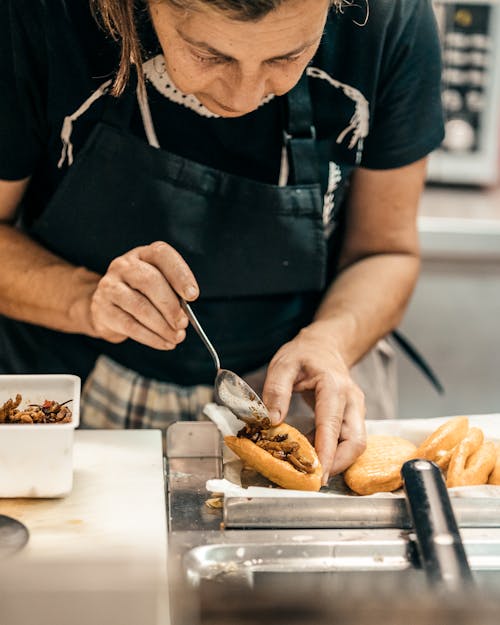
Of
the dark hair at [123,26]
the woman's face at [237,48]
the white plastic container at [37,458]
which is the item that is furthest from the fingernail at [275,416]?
the dark hair at [123,26]

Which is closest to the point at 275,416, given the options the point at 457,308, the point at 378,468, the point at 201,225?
the point at 378,468

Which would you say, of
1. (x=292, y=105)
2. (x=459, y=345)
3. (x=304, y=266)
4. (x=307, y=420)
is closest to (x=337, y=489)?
(x=307, y=420)

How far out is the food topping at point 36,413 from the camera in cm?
113

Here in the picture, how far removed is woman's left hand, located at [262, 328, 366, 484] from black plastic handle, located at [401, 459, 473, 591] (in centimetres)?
13

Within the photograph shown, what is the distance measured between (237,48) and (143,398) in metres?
0.73

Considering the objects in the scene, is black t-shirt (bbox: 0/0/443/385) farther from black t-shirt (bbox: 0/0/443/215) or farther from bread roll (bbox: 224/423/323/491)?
bread roll (bbox: 224/423/323/491)

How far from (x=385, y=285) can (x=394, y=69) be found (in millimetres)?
A: 374

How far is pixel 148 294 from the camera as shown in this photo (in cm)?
126

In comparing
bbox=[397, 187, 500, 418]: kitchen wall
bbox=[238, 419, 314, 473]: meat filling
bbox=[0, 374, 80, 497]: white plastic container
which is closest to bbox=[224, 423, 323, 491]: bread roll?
bbox=[238, 419, 314, 473]: meat filling

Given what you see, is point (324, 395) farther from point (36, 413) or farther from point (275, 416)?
point (36, 413)

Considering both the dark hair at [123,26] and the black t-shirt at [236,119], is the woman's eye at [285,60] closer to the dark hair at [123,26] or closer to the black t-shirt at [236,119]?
the dark hair at [123,26]

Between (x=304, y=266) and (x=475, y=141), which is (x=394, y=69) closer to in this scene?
(x=304, y=266)

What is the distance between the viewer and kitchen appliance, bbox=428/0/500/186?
2428 mm

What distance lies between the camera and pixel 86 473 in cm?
124
